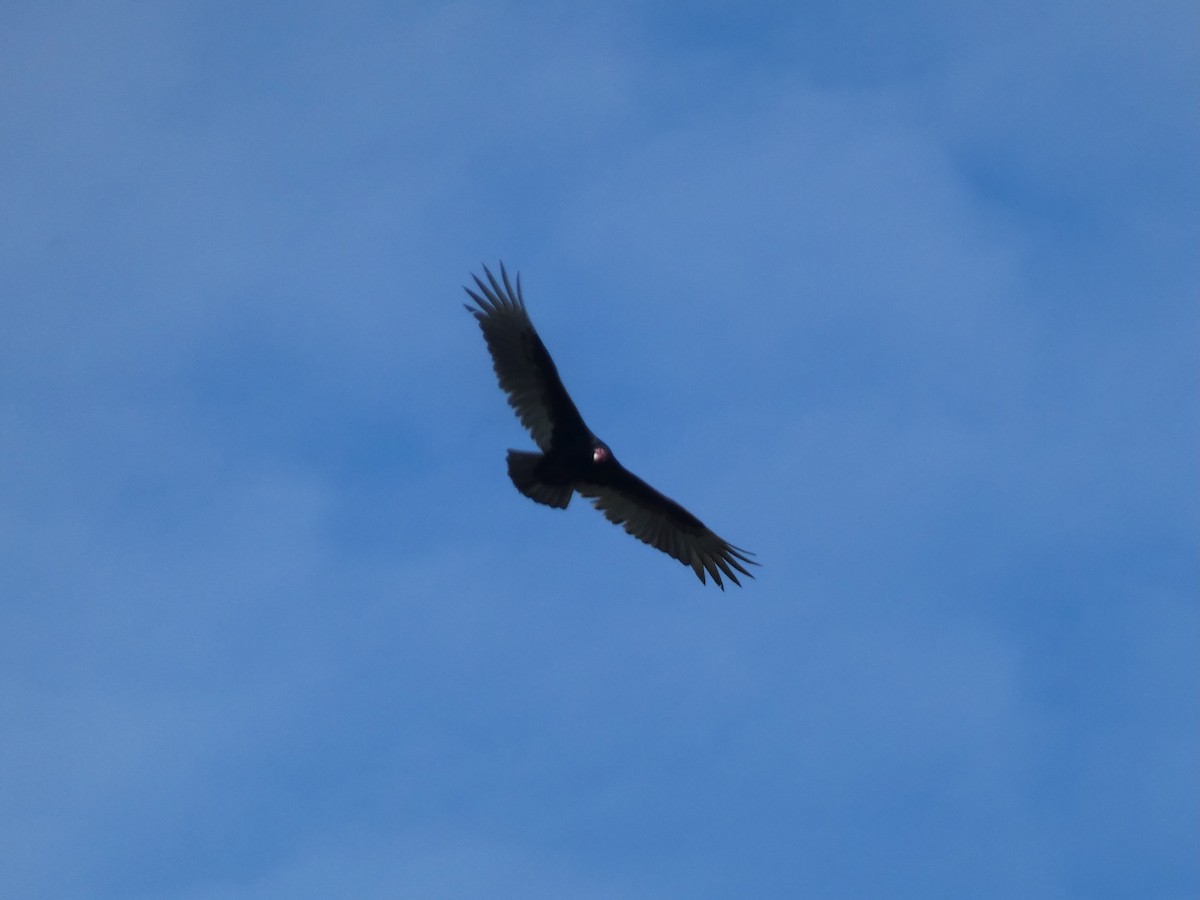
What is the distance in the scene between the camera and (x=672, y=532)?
2594 centimetres

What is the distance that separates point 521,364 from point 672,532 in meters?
3.16

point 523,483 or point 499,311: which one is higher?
point 499,311

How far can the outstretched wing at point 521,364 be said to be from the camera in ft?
80.0

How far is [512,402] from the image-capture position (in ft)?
80.6

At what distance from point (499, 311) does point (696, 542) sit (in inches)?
160

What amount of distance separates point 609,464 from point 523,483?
3.80 ft

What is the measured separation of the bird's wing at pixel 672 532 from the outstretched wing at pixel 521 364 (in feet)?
4.85

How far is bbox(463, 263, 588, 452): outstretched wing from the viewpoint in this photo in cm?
2438

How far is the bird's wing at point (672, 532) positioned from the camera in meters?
25.7

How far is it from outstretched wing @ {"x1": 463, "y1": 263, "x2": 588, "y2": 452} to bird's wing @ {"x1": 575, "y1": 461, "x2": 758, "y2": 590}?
4.85 ft

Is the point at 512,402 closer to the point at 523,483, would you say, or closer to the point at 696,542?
the point at 523,483

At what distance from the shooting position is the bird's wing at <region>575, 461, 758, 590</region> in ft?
84.3

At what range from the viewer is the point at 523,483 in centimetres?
2444

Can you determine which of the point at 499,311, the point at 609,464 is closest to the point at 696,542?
the point at 609,464
